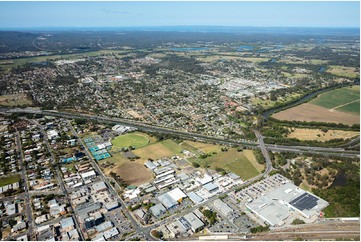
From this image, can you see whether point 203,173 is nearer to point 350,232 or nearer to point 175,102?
point 350,232

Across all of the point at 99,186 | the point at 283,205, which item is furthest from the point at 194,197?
the point at 99,186

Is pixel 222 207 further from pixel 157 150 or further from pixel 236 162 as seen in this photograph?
pixel 157 150

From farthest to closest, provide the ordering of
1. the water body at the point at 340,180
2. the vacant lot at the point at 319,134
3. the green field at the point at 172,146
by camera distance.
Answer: the vacant lot at the point at 319,134 < the green field at the point at 172,146 < the water body at the point at 340,180

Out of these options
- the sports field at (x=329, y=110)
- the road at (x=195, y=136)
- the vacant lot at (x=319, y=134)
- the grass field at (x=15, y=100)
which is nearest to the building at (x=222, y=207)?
the road at (x=195, y=136)

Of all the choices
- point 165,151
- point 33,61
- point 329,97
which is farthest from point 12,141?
point 33,61

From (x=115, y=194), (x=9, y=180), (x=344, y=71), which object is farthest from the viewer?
(x=344, y=71)

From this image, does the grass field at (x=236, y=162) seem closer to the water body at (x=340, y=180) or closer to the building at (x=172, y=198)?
the building at (x=172, y=198)

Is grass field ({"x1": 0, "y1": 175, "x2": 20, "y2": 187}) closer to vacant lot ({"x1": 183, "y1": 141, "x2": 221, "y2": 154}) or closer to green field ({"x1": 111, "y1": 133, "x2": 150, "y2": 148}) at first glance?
green field ({"x1": 111, "y1": 133, "x2": 150, "y2": 148})
